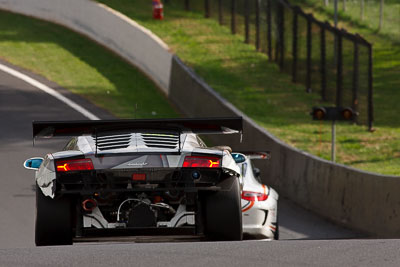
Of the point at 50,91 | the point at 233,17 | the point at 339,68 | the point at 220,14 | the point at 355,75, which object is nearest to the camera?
the point at 355,75

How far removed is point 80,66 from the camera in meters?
34.7

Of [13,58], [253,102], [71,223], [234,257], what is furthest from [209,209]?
[13,58]

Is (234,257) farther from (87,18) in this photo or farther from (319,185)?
(87,18)

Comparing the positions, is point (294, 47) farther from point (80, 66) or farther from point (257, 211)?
point (257, 211)

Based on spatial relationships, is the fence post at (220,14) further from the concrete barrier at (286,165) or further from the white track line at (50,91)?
the white track line at (50,91)

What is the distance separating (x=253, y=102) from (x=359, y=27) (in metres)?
16.4

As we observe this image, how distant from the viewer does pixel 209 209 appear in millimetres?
10812

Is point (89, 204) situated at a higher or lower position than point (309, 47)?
lower

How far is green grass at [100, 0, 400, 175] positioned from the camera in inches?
1009

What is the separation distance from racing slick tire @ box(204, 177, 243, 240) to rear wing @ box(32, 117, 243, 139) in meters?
0.68

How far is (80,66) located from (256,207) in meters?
19.8

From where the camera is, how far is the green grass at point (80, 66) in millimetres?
30906

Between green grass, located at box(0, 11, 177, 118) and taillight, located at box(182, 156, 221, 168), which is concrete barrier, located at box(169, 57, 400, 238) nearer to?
green grass, located at box(0, 11, 177, 118)

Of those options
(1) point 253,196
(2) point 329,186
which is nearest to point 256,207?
(1) point 253,196
